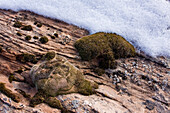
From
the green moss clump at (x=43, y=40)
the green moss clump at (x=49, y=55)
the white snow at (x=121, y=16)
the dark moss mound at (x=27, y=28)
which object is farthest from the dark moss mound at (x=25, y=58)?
the white snow at (x=121, y=16)

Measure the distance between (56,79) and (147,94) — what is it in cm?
1082

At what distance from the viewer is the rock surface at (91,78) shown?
1330cm

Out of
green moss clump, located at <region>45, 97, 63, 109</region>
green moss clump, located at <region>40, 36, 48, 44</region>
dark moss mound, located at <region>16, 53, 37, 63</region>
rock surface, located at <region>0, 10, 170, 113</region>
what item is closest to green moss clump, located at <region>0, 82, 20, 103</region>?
rock surface, located at <region>0, 10, 170, 113</region>

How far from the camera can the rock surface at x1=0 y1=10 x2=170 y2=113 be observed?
1330 cm

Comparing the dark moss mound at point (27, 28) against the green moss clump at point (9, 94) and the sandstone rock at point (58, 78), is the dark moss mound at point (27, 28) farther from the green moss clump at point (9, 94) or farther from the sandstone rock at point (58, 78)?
the green moss clump at point (9, 94)

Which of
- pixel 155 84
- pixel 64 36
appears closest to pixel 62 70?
pixel 64 36

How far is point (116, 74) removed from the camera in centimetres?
1750

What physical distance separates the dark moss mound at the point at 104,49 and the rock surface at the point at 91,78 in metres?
0.84

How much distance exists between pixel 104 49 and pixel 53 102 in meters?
9.62

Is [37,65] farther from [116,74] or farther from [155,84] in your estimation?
[155,84]

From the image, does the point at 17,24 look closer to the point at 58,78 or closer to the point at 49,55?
the point at 49,55

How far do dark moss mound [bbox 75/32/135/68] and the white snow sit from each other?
2780 mm

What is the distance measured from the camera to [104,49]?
18594mm

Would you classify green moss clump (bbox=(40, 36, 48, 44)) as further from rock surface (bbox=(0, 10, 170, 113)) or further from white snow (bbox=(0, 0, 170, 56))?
white snow (bbox=(0, 0, 170, 56))
